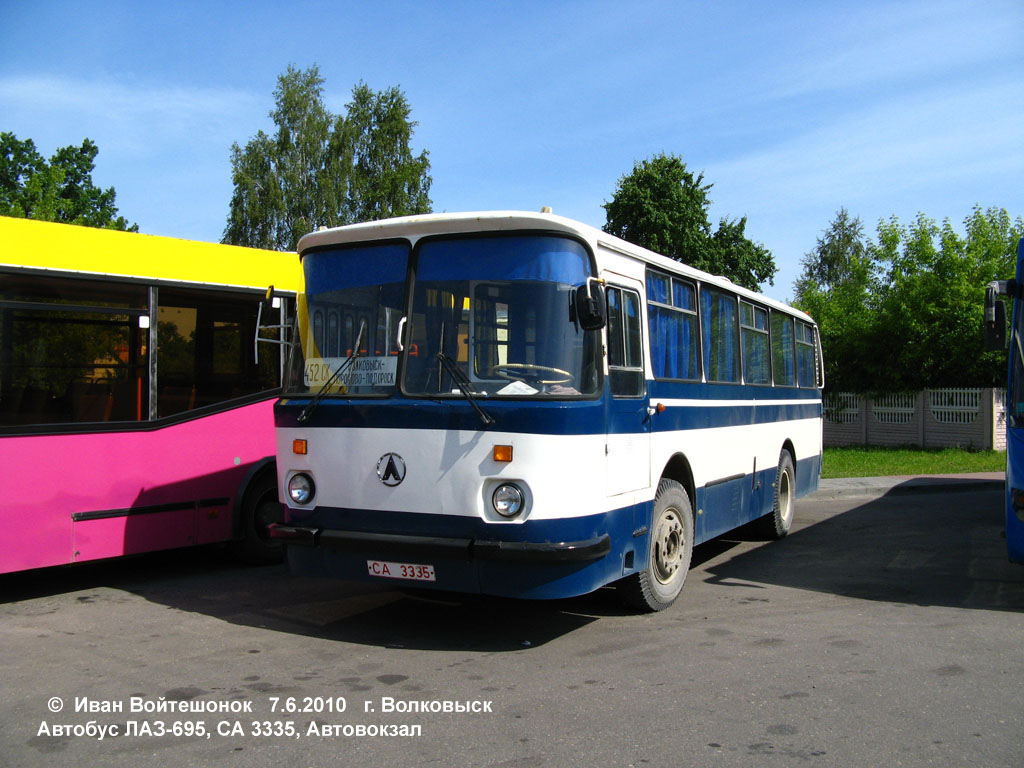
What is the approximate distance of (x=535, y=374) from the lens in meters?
6.03

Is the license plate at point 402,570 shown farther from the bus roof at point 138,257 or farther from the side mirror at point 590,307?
the bus roof at point 138,257

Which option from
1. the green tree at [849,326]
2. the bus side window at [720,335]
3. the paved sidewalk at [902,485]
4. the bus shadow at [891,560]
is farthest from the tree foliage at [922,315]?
the bus side window at [720,335]

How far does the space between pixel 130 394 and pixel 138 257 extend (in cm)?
119

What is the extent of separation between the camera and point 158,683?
5555 millimetres

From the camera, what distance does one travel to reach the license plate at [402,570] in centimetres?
616

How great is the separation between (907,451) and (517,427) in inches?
888

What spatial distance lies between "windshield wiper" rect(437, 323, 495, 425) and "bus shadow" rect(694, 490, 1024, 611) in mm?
3730

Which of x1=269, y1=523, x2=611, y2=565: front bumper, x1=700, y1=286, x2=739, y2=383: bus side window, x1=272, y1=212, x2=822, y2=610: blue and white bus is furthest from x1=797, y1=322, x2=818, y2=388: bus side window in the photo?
x1=269, y1=523, x2=611, y2=565: front bumper

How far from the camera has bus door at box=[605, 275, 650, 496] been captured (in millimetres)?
6363

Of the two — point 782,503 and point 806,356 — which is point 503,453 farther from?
point 806,356

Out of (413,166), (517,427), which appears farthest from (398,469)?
(413,166)

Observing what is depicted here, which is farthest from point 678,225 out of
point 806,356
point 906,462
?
point 806,356

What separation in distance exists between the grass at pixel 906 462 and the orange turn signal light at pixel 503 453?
14756 millimetres

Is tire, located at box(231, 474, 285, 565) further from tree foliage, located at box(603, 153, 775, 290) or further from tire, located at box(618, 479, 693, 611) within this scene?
tree foliage, located at box(603, 153, 775, 290)
